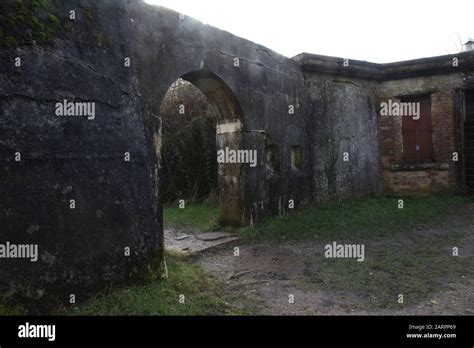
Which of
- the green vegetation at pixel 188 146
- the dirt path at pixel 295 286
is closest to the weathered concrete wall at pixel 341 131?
the green vegetation at pixel 188 146

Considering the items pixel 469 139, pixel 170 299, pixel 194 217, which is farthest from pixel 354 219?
pixel 170 299

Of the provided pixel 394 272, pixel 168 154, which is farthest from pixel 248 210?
pixel 168 154

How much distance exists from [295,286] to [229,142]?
3.13 m

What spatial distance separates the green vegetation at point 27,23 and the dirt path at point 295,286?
2.85 metres

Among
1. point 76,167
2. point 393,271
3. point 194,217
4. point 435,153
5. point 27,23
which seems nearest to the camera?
point 27,23

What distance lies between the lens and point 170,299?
3.23 meters

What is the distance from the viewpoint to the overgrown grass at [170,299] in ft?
9.50

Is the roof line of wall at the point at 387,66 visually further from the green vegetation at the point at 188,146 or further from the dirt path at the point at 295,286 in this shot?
the dirt path at the point at 295,286

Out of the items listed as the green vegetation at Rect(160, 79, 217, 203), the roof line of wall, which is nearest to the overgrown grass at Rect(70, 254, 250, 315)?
the green vegetation at Rect(160, 79, 217, 203)

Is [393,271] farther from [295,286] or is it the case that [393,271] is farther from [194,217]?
[194,217]

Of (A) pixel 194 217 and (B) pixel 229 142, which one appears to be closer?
(B) pixel 229 142

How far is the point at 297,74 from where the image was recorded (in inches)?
305
